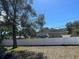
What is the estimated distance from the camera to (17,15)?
2748cm

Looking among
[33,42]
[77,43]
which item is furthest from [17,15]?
[77,43]

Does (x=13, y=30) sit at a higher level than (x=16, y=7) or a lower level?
lower

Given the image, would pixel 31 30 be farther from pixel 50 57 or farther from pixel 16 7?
pixel 50 57

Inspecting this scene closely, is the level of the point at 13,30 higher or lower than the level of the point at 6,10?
lower

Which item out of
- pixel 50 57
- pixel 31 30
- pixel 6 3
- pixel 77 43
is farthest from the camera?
pixel 77 43

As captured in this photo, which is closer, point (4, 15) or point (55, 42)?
point (4, 15)

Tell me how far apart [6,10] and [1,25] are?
7.68ft

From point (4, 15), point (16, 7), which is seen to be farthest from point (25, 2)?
point (4, 15)

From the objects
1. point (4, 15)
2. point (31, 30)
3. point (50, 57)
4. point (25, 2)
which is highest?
point (25, 2)

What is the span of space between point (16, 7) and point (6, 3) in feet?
6.27

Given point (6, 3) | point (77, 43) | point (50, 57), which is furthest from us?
point (77, 43)

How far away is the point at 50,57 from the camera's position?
1845 cm

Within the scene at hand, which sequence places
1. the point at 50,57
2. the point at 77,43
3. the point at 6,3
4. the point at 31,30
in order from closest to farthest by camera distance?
the point at 50,57 → the point at 6,3 → the point at 31,30 → the point at 77,43

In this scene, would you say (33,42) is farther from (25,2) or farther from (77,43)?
(25,2)
